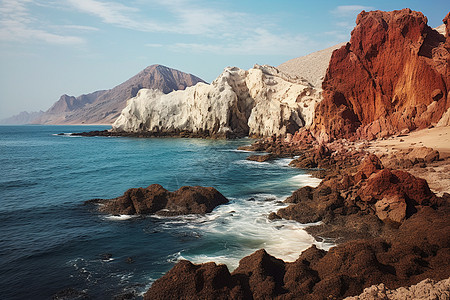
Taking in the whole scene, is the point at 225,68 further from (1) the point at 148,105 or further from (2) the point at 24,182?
(2) the point at 24,182

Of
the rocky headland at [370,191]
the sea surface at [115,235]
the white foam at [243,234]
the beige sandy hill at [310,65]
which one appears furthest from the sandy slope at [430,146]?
the beige sandy hill at [310,65]

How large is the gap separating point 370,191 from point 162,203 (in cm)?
1237

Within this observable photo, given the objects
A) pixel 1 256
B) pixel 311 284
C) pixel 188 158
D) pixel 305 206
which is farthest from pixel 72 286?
pixel 188 158

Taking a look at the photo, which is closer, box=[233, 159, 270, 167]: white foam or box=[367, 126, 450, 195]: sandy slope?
box=[367, 126, 450, 195]: sandy slope

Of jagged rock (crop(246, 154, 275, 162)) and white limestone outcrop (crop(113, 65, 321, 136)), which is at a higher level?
white limestone outcrop (crop(113, 65, 321, 136))

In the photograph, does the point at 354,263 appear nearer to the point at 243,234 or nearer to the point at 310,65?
the point at 243,234

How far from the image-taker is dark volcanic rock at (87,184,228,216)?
19.0 metres

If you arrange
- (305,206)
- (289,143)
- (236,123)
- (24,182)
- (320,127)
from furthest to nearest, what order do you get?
(236,123), (289,143), (320,127), (24,182), (305,206)

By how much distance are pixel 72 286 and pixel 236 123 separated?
65.2 m

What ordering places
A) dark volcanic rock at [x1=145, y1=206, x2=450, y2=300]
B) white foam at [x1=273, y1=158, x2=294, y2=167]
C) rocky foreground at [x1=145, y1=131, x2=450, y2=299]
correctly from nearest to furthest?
dark volcanic rock at [x1=145, y1=206, x2=450, y2=300] < rocky foreground at [x1=145, y1=131, x2=450, y2=299] < white foam at [x1=273, y1=158, x2=294, y2=167]

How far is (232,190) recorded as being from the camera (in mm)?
24875

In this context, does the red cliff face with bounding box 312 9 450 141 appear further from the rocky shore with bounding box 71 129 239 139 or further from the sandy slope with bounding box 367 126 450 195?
the rocky shore with bounding box 71 129 239 139

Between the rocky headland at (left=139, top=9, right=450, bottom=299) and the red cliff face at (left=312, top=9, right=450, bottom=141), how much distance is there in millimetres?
133

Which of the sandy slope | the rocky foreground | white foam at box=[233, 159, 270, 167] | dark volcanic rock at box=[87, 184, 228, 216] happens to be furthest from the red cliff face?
dark volcanic rock at box=[87, 184, 228, 216]
